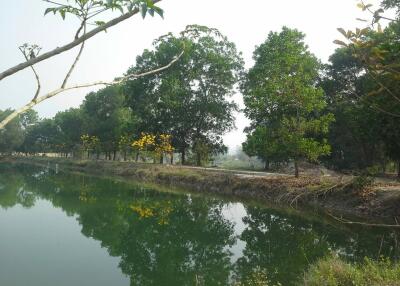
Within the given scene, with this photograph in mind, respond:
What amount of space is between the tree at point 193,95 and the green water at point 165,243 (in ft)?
85.6

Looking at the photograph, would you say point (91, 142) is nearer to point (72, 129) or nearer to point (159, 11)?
point (72, 129)

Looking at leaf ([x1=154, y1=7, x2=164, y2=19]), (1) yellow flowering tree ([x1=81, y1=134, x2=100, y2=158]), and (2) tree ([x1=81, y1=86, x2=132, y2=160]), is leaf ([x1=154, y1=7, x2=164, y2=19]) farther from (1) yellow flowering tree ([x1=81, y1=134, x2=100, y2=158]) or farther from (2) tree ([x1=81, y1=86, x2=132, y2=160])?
(1) yellow flowering tree ([x1=81, y1=134, x2=100, y2=158])

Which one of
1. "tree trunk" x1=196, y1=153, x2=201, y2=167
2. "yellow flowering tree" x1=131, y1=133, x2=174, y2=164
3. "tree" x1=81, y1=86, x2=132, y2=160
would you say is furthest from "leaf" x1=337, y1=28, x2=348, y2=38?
"tree" x1=81, y1=86, x2=132, y2=160

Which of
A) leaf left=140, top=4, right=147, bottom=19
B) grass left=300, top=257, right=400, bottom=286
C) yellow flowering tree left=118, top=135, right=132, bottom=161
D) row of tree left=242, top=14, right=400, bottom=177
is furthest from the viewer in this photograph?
yellow flowering tree left=118, top=135, right=132, bottom=161

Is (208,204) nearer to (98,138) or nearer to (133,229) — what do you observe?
(133,229)

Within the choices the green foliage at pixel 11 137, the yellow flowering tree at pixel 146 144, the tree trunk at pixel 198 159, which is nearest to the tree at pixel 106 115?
the yellow flowering tree at pixel 146 144

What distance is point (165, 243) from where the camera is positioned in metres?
16.2

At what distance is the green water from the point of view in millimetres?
12078

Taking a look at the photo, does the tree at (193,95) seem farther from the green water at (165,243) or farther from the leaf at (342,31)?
the leaf at (342,31)

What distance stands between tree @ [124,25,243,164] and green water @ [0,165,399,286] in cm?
2611

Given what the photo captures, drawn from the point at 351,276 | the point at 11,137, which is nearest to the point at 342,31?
the point at 351,276

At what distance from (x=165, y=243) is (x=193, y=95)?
3817cm

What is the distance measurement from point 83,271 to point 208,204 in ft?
46.2

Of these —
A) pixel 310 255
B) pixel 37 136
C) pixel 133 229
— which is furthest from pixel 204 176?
pixel 37 136
